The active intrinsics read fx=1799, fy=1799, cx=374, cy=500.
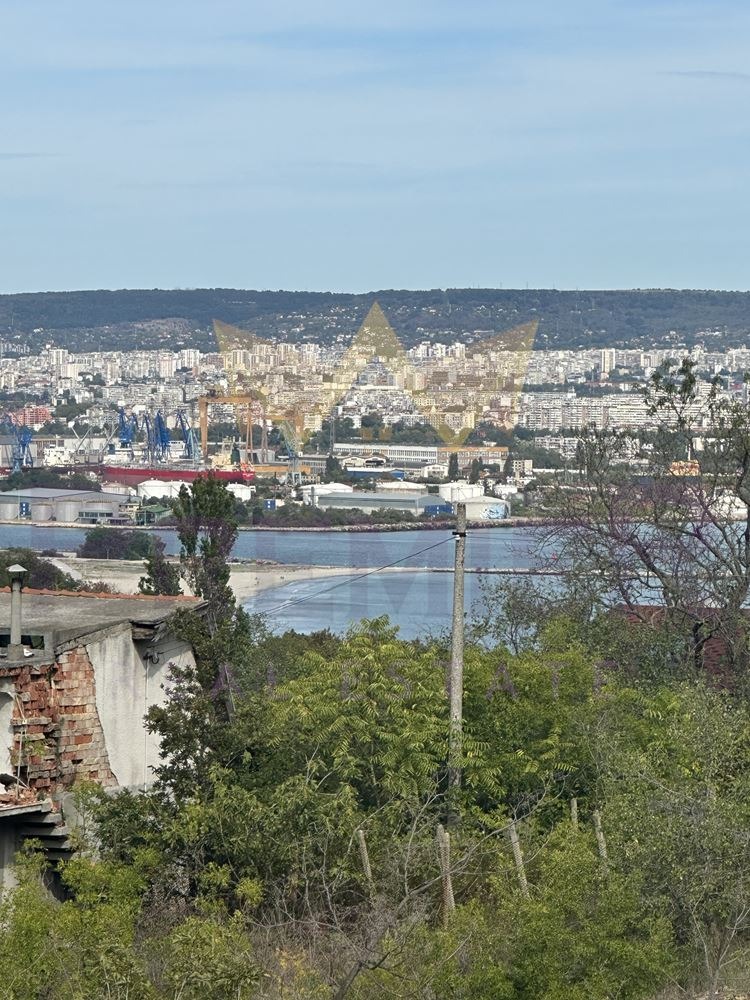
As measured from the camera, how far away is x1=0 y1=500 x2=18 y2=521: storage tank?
95.9 m

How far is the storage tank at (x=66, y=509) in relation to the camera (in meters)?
93.2

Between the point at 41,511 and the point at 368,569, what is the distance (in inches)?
1647

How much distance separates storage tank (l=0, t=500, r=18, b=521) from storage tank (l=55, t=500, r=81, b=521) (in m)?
2.88

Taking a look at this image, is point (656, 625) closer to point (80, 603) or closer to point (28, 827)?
point (80, 603)

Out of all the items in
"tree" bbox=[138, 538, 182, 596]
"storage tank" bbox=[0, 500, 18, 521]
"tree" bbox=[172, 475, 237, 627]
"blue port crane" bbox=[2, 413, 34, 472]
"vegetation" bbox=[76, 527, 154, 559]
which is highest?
"tree" bbox=[172, 475, 237, 627]

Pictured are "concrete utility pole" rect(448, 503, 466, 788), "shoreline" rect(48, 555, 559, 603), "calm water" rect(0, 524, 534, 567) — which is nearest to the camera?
"concrete utility pole" rect(448, 503, 466, 788)

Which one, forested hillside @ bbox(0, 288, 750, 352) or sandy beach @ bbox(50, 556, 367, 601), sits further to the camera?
forested hillside @ bbox(0, 288, 750, 352)

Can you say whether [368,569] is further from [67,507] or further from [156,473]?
[156,473]

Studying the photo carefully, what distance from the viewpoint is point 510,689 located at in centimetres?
1009

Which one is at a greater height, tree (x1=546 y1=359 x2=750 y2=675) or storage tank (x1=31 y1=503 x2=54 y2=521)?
tree (x1=546 y1=359 x2=750 y2=675)

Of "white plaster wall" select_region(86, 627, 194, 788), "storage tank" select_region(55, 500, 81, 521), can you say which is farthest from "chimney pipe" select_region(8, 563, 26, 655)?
"storage tank" select_region(55, 500, 81, 521)

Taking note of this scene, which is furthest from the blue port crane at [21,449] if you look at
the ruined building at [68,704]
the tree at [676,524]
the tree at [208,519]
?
the ruined building at [68,704]

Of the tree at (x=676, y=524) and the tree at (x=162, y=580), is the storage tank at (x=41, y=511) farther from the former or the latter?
the tree at (x=676, y=524)

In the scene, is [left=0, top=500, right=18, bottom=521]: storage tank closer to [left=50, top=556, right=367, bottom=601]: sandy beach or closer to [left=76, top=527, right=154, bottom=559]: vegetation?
[left=76, top=527, right=154, bottom=559]: vegetation
